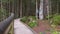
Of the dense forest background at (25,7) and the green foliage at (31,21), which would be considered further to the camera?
the dense forest background at (25,7)

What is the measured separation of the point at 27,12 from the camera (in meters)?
37.2

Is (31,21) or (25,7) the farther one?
(25,7)

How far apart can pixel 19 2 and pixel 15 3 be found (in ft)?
5.50

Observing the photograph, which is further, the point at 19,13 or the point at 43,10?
the point at 19,13

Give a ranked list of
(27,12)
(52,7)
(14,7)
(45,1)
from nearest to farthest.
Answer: (45,1) → (52,7) → (14,7) → (27,12)

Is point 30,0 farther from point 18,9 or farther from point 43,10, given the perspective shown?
point 43,10

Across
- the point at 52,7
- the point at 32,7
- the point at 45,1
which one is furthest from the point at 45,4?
the point at 32,7

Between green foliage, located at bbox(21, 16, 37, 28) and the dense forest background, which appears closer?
green foliage, located at bbox(21, 16, 37, 28)

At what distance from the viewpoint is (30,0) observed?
3591cm

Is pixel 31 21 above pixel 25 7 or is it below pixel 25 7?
below

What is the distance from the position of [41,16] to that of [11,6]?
1728cm

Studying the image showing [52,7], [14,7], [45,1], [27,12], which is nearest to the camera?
[45,1]

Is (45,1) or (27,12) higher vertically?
(45,1)

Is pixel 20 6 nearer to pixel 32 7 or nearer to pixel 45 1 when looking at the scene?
pixel 32 7
